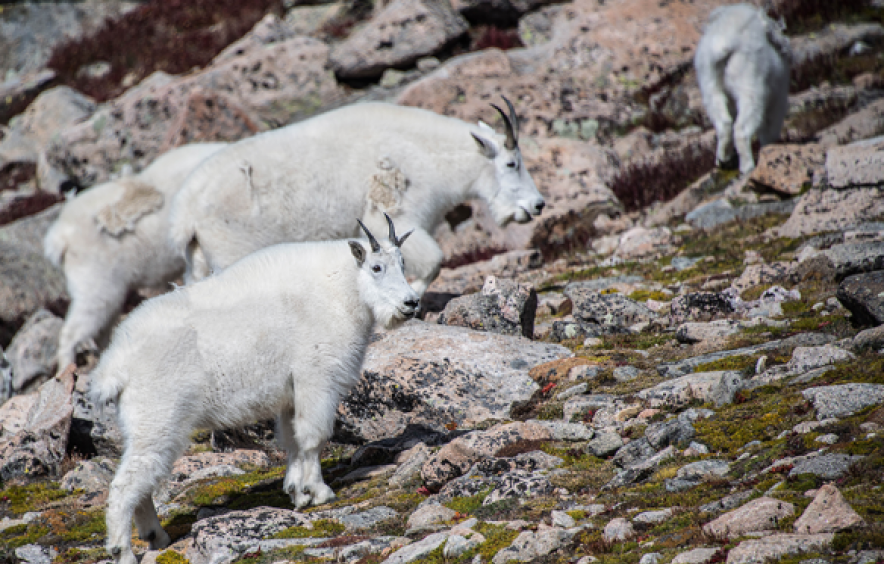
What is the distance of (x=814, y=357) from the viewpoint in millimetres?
6203

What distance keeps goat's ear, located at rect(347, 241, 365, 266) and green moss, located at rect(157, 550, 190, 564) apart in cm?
255

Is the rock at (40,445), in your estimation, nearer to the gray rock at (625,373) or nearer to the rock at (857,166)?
the gray rock at (625,373)

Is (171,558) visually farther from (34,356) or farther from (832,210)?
(34,356)

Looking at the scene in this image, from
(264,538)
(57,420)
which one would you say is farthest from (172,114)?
(264,538)

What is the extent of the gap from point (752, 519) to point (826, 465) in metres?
0.74

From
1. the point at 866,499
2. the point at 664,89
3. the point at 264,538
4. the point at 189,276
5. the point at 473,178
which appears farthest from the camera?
the point at 664,89

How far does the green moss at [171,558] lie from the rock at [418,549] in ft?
5.21

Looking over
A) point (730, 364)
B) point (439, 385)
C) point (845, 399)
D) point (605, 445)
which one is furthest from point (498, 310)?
point (845, 399)

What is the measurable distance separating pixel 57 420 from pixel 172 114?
10.5m

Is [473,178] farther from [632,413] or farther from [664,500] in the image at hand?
[664,500]

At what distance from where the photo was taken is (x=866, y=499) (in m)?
3.93

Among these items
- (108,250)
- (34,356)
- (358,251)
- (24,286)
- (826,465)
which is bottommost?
(34,356)

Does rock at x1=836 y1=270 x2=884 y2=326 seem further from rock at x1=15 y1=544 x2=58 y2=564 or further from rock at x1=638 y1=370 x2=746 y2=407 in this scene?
rock at x1=15 y1=544 x2=58 y2=564

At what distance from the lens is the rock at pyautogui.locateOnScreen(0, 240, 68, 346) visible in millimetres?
16891
